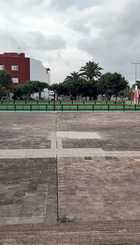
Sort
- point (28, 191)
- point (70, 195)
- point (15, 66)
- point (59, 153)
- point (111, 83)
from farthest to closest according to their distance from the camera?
point (15, 66) < point (111, 83) < point (59, 153) < point (28, 191) < point (70, 195)

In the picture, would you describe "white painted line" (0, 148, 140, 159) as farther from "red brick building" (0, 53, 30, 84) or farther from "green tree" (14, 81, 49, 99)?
"red brick building" (0, 53, 30, 84)

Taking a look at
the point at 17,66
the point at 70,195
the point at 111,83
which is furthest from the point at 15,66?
the point at 70,195

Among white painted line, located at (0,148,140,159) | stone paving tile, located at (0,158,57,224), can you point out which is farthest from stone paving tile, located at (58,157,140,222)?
white painted line, located at (0,148,140,159)

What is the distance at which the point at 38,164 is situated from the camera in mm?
9828

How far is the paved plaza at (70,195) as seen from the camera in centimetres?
472

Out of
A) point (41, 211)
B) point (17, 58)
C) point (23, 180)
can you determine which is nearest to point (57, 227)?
point (41, 211)

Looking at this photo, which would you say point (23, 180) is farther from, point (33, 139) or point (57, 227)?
point (33, 139)

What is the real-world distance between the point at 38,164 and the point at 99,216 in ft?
14.9

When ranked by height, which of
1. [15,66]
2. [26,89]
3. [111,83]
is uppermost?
[15,66]

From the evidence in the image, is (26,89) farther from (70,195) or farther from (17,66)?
(70,195)

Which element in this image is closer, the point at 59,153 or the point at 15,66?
the point at 59,153

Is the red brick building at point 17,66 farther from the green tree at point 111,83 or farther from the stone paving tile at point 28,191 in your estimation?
the stone paving tile at point 28,191

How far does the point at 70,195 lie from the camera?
22.3 ft

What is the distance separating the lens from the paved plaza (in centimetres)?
472
